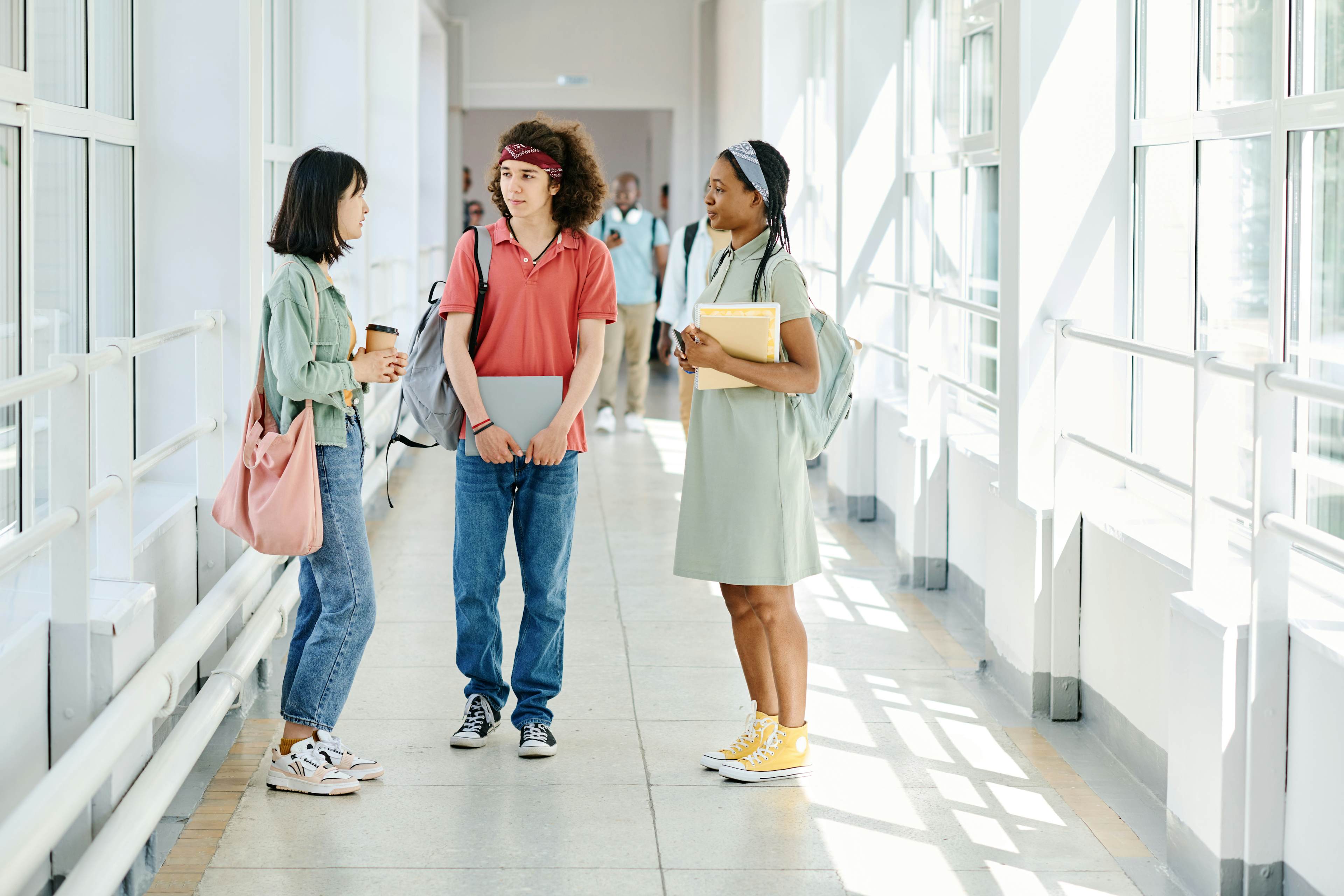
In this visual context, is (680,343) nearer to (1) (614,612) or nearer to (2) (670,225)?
(1) (614,612)

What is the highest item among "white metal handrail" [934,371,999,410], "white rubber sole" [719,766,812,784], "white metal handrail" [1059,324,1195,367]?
"white metal handrail" [1059,324,1195,367]

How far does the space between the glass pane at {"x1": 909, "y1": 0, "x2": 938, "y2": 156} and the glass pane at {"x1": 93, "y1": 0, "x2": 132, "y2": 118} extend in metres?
3.46

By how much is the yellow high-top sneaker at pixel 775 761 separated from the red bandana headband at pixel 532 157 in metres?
1.47

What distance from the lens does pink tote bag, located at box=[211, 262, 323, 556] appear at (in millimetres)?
3072

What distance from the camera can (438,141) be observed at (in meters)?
13.9

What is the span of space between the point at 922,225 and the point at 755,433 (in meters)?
3.37

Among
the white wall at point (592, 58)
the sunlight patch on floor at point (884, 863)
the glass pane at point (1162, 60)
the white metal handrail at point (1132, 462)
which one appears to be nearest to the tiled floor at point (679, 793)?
the sunlight patch on floor at point (884, 863)

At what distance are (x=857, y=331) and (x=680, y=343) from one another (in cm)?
349

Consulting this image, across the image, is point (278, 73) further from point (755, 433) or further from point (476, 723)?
point (755, 433)

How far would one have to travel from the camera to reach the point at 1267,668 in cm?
275

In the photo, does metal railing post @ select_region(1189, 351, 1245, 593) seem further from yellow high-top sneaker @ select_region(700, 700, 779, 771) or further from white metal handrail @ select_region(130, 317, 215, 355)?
white metal handrail @ select_region(130, 317, 215, 355)

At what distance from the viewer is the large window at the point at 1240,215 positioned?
3.02m

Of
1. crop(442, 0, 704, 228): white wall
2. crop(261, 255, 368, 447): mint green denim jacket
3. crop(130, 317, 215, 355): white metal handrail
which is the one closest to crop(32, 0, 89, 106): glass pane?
crop(130, 317, 215, 355): white metal handrail

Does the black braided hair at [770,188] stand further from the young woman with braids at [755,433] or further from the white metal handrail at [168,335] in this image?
the white metal handrail at [168,335]
